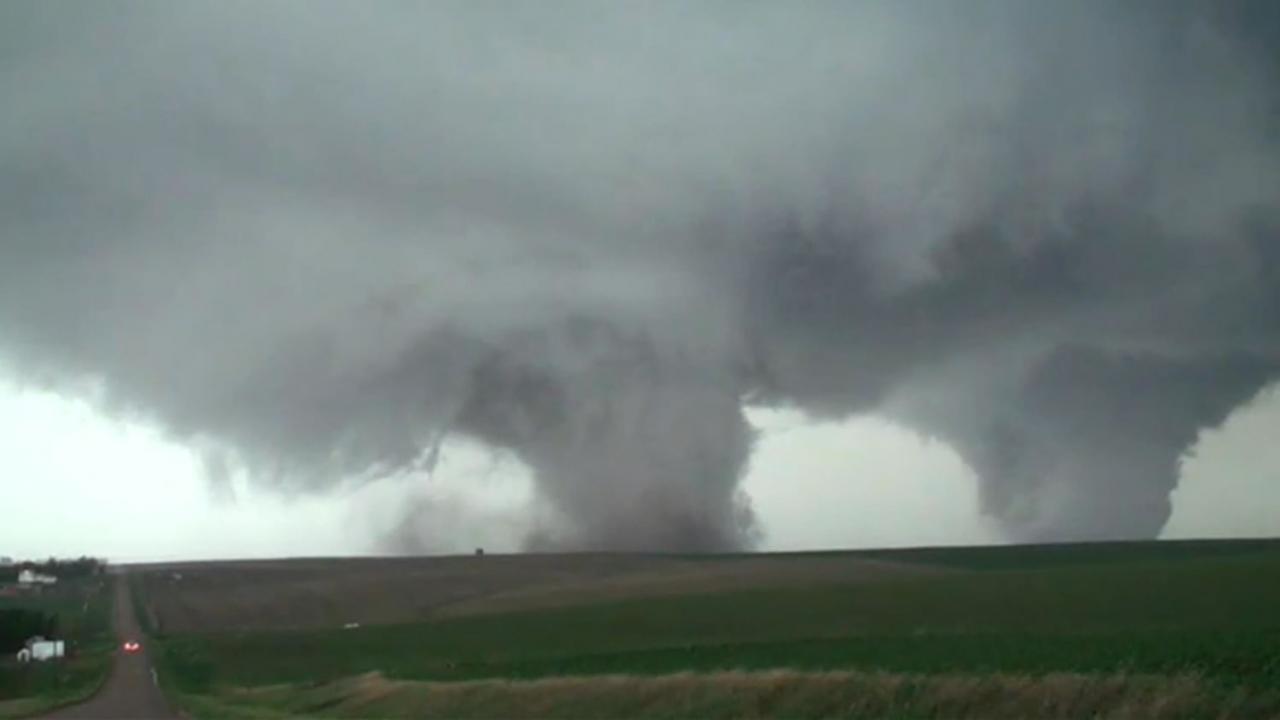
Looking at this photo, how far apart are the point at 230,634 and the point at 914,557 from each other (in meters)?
83.5

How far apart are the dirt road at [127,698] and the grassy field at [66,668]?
74cm

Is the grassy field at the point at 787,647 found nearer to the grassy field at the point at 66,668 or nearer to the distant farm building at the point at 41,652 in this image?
the grassy field at the point at 66,668

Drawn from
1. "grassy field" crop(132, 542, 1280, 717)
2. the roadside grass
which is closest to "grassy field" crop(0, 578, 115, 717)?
"grassy field" crop(132, 542, 1280, 717)

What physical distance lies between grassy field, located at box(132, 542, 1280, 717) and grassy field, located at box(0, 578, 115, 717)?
3749 millimetres

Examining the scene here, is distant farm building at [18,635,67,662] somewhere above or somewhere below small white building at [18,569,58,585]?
below

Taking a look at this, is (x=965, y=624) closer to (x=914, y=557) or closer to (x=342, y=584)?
(x=342, y=584)

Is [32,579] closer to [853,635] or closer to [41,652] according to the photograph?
[41,652]

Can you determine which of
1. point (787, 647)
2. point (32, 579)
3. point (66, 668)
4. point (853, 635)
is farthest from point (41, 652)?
point (32, 579)

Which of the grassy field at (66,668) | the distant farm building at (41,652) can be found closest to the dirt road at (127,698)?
the grassy field at (66,668)

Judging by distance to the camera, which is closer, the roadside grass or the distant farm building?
the roadside grass

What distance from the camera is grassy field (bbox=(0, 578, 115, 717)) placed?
54.3 metres

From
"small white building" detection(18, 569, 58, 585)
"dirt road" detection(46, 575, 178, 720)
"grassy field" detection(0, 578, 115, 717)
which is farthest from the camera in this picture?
"small white building" detection(18, 569, 58, 585)

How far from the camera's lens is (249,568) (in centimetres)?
16675

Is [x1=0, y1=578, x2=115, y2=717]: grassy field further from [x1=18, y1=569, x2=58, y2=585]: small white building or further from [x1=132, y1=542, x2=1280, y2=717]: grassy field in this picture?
[x1=18, y1=569, x2=58, y2=585]: small white building
